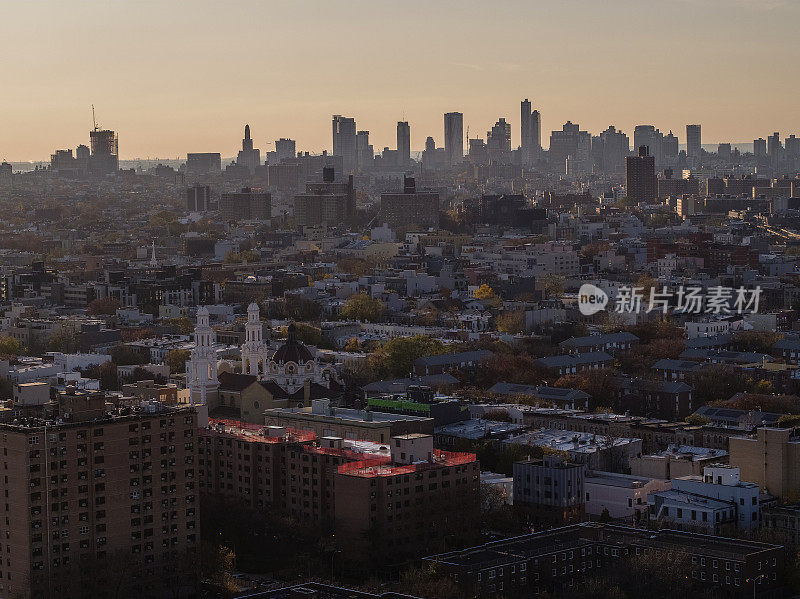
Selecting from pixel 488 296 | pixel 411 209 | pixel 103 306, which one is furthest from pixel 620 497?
pixel 411 209

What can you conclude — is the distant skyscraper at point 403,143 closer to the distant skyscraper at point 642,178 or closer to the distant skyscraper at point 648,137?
the distant skyscraper at point 648,137

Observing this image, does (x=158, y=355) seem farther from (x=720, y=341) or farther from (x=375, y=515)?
(x=375, y=515)

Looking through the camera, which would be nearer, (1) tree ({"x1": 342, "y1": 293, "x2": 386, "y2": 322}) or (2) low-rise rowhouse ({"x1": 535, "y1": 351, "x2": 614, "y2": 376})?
(2) low-rise rowhouse ({"x1": 535, "y1": 351, "x2": 614, "y2": 376})

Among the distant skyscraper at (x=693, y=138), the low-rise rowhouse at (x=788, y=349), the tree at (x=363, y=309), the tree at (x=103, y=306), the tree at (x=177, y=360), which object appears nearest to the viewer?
the tree at (x=177, y=360)

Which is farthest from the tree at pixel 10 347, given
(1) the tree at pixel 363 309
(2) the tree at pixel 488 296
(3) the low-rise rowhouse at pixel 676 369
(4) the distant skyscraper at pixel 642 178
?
(4) the distant skyscraper at pixel 642 178

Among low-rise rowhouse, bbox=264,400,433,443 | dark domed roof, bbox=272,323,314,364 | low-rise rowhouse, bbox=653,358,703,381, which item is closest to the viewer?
low-rise rowhouse, bbox=264,400,433,443

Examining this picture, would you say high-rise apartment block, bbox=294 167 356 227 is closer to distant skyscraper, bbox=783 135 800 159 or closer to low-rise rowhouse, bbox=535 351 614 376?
low-rise rowhouse, bbox=535 351 614 376

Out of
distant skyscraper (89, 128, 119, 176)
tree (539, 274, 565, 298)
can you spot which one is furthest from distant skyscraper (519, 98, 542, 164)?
tree (539, 274, 565, 298)
